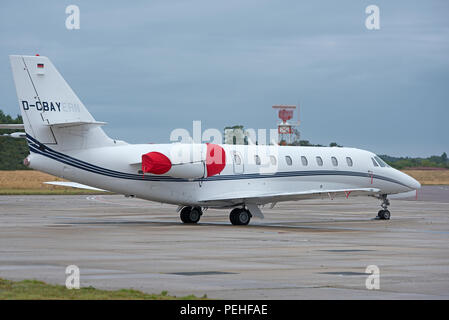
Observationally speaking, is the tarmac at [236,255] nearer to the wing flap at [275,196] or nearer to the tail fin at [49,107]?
the wing flap at [275,196]

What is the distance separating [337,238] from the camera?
27.5 meters

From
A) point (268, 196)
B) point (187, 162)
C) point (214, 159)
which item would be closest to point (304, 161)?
point (268, 196)

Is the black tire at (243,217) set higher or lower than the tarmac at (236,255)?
higher

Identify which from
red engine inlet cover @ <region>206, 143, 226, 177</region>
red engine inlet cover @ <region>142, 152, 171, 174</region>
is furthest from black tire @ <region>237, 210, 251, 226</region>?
red engine inlet cover @ <region>142, 152, 171, 174</region>

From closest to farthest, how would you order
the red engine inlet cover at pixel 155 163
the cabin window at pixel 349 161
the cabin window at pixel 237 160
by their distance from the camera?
the red engine inlet cover at pixel 155 163
the cabin window at pixel 237 160
the cabin window at pixel 349 161

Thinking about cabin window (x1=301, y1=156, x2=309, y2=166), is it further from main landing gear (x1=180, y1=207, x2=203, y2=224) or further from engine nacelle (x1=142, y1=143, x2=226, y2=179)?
main landing gear (x1=180, y1=207, x2=203, y2=224)

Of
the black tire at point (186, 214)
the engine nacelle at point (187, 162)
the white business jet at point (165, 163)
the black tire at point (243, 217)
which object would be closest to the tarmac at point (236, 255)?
the black tire at point (186, 214)

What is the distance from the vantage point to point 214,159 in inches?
1313

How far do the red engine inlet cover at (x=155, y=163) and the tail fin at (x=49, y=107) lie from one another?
2.06 m

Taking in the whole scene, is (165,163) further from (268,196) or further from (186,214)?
(268,196)

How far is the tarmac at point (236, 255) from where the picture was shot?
48.8 feet

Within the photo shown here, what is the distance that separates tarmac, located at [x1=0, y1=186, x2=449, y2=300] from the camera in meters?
14.9

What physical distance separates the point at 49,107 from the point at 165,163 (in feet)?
15.7
